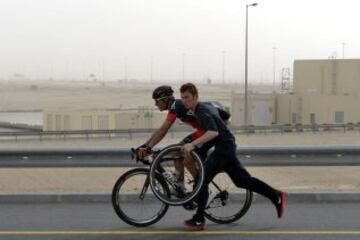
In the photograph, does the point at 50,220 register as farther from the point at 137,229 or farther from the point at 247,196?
the point at 247,196

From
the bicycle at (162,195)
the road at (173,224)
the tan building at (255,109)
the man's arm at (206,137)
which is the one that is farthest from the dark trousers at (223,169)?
the tan building at (255,109)

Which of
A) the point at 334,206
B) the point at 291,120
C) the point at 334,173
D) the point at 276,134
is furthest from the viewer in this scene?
the point at 291,120

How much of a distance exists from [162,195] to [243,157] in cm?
255

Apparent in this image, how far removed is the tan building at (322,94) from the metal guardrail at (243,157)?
44662 mm

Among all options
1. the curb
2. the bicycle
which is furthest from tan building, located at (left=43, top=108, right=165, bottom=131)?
the bicycle

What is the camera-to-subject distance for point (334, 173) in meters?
17.6

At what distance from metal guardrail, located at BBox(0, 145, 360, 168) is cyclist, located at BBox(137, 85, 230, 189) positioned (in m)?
2.16

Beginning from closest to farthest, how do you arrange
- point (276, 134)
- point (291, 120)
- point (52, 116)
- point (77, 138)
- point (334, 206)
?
point (334, 206)
point (77, 138)
point (276, 134)
point (52, 116)
point (291, 120)

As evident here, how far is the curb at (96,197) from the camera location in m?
8.19

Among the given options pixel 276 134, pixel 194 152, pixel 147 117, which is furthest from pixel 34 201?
pixel 147 117

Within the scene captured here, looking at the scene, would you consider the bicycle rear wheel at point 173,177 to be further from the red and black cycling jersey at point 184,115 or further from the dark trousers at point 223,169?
the red and black cycling jersey at point 184,115

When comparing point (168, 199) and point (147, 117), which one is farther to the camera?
point (147, 117)

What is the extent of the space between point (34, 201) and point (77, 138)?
3037 cm

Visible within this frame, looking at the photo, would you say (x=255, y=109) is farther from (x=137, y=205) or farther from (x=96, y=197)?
(x=137, y=205)
